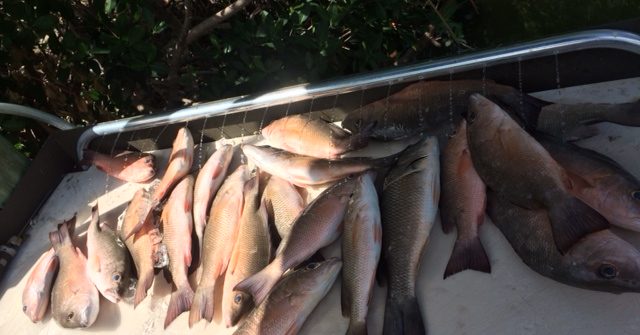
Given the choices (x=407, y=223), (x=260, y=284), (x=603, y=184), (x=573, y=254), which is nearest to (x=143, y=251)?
(x=260, y=284)

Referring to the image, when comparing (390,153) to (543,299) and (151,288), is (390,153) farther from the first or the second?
(151,288)

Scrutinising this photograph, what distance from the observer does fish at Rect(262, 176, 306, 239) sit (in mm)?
2375

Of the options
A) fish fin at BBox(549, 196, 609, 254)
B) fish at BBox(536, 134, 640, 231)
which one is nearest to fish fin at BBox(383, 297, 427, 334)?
fish fin at BBox(549, 196, 609, 254)

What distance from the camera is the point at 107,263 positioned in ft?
8.50

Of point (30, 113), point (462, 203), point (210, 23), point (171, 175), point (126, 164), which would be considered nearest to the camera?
point (462, 203)

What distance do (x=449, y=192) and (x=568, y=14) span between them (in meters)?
2.25

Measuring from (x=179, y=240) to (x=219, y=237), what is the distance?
0.72 ft

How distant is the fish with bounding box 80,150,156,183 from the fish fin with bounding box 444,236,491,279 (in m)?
1.72

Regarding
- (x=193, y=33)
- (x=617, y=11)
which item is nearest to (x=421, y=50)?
(x=617, y=11)

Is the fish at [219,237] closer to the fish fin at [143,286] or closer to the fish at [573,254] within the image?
the fish fin at [143,286]

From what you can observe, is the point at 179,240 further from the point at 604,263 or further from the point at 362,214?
the point at 604,263

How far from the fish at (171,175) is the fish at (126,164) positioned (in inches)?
4.4

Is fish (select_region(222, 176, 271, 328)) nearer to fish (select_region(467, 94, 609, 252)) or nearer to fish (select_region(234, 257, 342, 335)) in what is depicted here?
fish (select_region(234, 257, 342, 335))

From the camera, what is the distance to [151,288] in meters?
2.51
